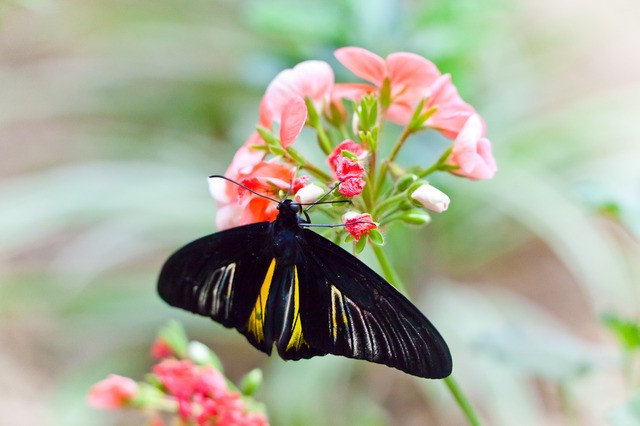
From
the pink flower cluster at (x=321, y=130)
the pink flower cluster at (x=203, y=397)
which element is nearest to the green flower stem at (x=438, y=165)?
the pink flower cluster at (x=321, y=130)

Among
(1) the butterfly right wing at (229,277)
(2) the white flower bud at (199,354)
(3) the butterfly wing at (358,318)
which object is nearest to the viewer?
(3) the butterfly wing at (358,318)

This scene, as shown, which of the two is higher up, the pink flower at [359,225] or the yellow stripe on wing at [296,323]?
the pink flower at [359,225]

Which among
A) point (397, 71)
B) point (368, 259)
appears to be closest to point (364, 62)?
point (397, 71)

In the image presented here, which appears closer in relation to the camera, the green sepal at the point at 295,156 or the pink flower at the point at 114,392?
the green sepal at the point at 295,156

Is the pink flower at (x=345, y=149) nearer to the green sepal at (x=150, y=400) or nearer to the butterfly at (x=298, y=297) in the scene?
the butterfly at (x=298, y=297)

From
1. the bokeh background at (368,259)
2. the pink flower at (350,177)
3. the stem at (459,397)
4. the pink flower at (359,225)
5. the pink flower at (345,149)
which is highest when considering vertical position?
the bokeh background at (368,259)

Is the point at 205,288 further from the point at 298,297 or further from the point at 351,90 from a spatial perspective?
the point at 351,90

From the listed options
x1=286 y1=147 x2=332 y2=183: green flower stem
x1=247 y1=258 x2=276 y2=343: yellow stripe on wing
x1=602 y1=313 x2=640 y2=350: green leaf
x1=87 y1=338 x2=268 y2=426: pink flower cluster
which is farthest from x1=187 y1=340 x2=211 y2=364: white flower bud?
x1=602 y1=313 x2=640 y2=350: green leaf
